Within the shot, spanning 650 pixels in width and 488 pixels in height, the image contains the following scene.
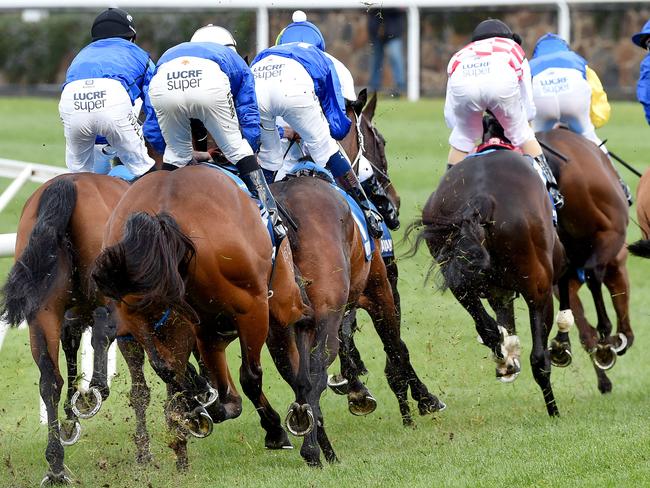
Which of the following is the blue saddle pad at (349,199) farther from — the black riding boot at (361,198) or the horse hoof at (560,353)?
the horse hoof at (560,353)

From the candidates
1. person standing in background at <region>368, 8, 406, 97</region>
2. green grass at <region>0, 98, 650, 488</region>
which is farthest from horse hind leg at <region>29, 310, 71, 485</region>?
person standing in background at <region>368, 8, 406, 97</region>

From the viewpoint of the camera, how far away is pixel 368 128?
7.55 metres

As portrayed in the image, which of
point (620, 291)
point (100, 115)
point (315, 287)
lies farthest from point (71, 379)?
point (620, 291)

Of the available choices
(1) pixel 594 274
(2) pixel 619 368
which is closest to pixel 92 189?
(1) pixel 594 274

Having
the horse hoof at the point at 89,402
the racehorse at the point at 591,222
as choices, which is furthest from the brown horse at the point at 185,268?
the racehorse at the point at 591,222

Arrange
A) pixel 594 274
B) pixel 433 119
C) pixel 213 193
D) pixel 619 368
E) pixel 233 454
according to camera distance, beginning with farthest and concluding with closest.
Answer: pixel 433 119, pixel 619 368, pixel 594 274, pixel 233 454, pixel 213 193

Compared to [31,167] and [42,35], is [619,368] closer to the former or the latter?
[31,167]

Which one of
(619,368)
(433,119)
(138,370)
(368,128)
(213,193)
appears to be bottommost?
(433,119)

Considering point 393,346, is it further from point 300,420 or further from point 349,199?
point 300,420

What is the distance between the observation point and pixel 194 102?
5.45 meters

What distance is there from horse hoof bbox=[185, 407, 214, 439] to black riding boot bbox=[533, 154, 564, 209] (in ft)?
9.36

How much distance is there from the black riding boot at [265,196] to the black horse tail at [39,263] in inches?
36.5

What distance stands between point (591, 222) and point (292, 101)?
8.68 ft

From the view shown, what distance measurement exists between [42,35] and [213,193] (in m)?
15.7
